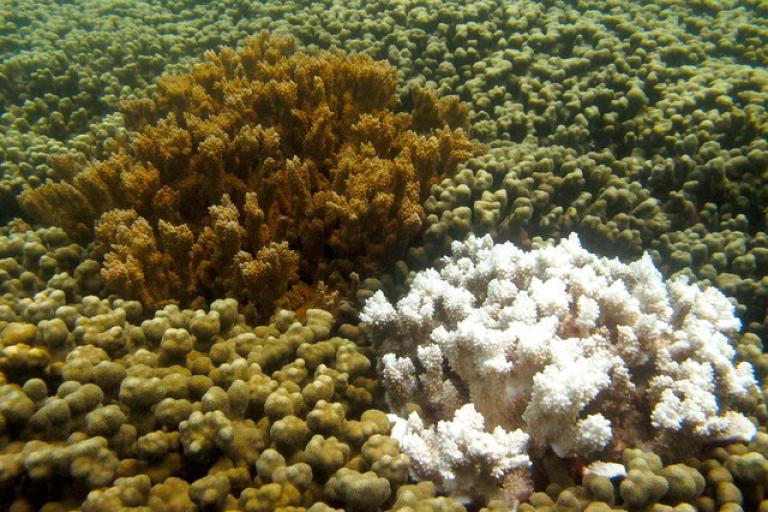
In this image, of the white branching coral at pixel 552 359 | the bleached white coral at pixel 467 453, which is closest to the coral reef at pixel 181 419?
the bleached white coral at pixel 467 453

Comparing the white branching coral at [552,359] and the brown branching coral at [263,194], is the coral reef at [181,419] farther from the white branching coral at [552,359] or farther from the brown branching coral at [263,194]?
the brown branching coral at [263,194]

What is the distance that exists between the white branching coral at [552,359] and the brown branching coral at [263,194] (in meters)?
0.59

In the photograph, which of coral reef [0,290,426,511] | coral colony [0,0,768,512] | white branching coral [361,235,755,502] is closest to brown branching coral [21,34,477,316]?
coral colony [0,0,768,512]

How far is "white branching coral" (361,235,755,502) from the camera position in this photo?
236cm

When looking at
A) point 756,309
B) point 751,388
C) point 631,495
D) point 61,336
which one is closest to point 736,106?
point 756,309

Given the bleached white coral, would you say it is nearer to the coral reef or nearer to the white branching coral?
the white branching coral

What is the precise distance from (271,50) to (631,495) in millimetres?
4906

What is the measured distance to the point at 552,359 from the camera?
8.28 ft

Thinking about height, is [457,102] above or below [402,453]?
above

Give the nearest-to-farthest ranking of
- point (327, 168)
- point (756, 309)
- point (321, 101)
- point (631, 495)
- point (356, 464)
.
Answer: point (631, 495)
point (356, 464)
point (756, 309)
point (327, 168)
point (321, 101)

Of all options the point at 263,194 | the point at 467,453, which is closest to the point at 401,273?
the point at 263,194

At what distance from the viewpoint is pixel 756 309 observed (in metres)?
3.57

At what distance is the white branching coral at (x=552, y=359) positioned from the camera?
2.36 m

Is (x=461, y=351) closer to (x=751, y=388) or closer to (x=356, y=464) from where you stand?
(x=356, y=464)
